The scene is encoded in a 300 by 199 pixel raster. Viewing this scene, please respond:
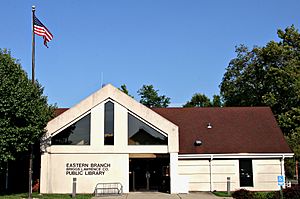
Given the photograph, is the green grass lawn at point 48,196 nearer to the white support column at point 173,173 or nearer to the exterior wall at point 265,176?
the white support column at point 173,173

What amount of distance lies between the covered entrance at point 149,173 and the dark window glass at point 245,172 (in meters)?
4.93

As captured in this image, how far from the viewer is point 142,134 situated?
94.9 feet

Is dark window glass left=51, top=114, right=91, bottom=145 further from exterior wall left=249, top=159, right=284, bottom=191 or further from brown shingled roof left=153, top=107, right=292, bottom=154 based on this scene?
exterior wall left=249, top=159, right=284, bottom=191

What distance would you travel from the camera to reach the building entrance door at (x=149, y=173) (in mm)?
29344

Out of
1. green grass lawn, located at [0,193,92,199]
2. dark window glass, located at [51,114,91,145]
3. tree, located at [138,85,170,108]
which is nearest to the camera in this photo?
green grass lawn, located at [0,193,92,199]

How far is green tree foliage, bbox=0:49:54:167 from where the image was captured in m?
24.3

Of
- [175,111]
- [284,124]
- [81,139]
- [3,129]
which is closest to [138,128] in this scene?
[81,139]

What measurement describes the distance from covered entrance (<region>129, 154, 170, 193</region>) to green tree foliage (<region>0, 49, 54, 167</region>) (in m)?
6.65

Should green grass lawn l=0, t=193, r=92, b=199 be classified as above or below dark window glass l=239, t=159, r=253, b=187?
below

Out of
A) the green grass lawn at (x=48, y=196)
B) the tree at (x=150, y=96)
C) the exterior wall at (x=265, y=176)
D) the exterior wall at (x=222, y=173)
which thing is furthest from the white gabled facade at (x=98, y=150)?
the tree at (x=150, y=96)

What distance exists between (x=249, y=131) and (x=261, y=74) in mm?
18325

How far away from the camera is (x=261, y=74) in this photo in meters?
48.9

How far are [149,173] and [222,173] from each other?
4.79 meters

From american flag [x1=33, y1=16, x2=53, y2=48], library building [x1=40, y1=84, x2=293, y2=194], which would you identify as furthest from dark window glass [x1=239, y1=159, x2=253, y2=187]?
american flag [x1=33, y1=16, x2=53, y2=48]
